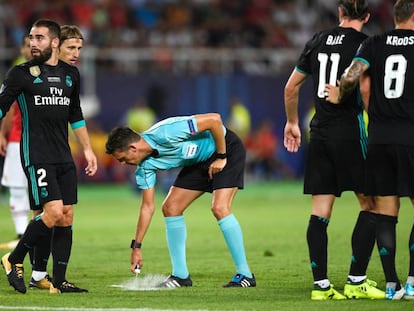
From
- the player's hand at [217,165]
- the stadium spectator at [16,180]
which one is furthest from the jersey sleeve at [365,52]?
the stadium spectator at [16,180]

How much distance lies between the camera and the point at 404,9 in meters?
8.37

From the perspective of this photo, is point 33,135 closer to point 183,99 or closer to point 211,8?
point 183,99

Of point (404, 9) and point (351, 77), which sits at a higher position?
point (404, 9)

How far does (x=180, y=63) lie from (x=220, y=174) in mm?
19530

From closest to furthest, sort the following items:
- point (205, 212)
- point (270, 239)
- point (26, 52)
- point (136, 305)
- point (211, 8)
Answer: point (136, 305) → point (26, 52) → point (270, 239) → point (205, 212) → point (211, 8)

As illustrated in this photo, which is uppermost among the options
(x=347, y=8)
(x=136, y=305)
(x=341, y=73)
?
(x=347, y=8)

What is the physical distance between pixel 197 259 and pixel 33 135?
3590mm

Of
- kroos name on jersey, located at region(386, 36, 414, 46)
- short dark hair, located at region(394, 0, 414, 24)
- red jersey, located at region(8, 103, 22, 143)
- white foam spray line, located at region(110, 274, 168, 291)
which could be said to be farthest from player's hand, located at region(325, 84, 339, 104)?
red jersey, located at region(8, 103, 22, 143)

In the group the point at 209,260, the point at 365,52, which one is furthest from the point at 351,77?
the point at 209,260

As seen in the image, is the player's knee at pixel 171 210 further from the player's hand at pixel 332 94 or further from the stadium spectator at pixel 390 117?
the stadium spectator at pixel 390 117

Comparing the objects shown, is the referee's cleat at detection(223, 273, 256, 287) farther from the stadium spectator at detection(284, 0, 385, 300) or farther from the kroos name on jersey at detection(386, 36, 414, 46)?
the kroos name on jersey at detection(386, 36, 414, 46)

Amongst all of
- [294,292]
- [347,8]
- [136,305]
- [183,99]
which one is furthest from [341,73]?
[183,99]

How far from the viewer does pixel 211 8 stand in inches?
1234

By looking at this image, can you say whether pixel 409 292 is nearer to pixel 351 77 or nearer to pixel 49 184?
pixel 351 77
